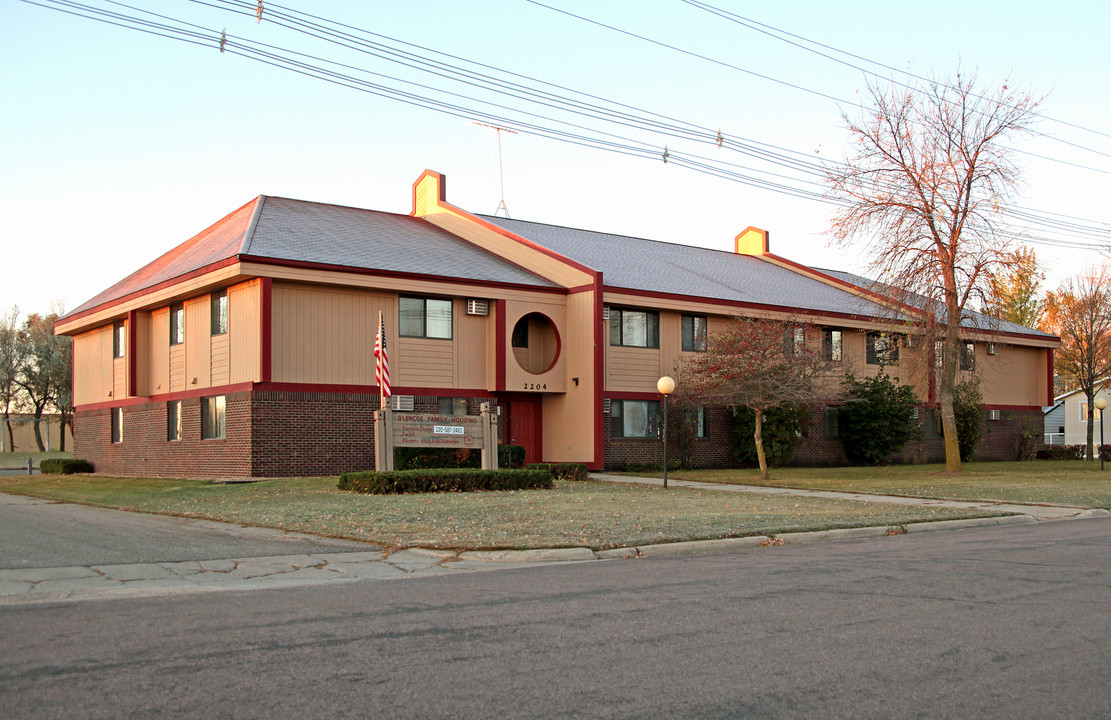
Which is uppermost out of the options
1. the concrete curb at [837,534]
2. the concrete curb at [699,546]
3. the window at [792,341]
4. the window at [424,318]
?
the window at [424,318]

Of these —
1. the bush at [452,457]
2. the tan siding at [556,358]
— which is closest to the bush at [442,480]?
the bush at [452,457]

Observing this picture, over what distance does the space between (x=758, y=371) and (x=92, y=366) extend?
23.3 meters

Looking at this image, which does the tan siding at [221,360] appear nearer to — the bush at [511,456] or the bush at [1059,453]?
the bush at [511,456]

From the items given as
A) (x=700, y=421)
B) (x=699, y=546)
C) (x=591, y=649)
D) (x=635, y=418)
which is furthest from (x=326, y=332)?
(x=591, y=649)

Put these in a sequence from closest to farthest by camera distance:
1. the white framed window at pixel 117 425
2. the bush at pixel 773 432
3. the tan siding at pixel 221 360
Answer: the tan siding at pixel 221 360 < the bush at pixel 773 432 < the white framed window at pixel 117 425

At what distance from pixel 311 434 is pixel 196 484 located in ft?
10.2

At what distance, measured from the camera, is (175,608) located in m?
7.70

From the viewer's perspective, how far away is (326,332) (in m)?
25.2

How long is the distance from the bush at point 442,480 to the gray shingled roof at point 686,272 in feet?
33.7

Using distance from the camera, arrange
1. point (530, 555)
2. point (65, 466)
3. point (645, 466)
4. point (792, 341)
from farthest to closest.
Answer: point (65, 466) < point (645, 466) < point (792, 341) < point (530, 555)

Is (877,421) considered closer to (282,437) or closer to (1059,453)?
(1059,453)

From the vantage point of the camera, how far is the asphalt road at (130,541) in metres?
10.6

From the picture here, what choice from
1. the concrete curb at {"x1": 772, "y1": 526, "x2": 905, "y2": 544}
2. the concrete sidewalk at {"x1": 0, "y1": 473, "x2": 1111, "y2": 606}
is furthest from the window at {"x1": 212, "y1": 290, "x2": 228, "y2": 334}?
the concrete curb at {"x1": 772, "y1": 526, "x2": 905, "y2": 544}

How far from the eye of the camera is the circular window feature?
96.2 ft
